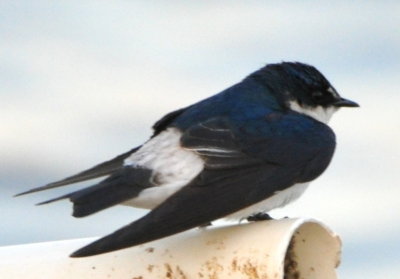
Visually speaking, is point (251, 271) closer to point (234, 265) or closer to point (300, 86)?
point (234, 265)

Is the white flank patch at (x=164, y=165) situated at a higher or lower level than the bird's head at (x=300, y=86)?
lower

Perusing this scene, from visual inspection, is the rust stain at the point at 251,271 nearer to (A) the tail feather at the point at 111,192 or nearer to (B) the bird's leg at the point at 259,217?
(A) the tail feather at the point at 111,192

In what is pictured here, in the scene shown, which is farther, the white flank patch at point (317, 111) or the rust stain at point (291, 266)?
the white flank patch at point (317, 111)

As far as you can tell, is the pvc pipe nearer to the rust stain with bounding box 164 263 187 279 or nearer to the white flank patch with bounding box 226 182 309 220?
the rust stain with bounding box 164 263 187 279

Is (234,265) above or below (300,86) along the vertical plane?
below

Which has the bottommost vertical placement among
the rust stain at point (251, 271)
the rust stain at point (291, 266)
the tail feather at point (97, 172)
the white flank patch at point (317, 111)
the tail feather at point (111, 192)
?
the rust stain at point (291, 266)

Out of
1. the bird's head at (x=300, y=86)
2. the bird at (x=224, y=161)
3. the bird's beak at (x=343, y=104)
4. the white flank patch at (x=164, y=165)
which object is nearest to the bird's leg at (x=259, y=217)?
the bird at (x=224, y=161)

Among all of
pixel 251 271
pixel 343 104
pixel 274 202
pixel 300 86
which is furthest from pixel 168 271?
pixel 343 104

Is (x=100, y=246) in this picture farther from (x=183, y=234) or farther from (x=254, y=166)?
(x=254, y=166)
